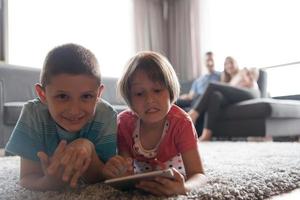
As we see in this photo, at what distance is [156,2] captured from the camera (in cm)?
510

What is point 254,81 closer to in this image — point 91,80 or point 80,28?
point 80,28

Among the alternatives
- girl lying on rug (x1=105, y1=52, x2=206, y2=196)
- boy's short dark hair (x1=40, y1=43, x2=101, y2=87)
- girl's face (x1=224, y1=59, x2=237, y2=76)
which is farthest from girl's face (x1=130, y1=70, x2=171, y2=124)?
girl's face (x1=224, y1=59, x2=237, y2=76)

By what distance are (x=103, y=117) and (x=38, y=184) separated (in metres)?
0.22

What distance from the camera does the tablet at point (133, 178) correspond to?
2.20 ft

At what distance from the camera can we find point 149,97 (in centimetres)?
90

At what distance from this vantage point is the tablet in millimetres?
671

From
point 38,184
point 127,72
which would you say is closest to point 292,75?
point 127,72

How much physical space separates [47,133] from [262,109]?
208cm

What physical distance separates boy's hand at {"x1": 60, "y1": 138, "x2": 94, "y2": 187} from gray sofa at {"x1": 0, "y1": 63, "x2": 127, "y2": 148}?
139 cm

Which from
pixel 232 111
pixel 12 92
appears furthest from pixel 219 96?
pixel 12 92

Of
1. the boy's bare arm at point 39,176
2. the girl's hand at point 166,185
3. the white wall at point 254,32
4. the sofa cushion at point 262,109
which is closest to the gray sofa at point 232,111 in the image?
the sofa cushion at point 262,109

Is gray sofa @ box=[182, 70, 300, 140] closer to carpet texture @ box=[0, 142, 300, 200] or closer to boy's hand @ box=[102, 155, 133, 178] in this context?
carpet texture @ box=[0, 142, 300, 200]

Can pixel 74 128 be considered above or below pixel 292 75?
below

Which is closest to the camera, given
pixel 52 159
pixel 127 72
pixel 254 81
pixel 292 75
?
pixel 52 159
